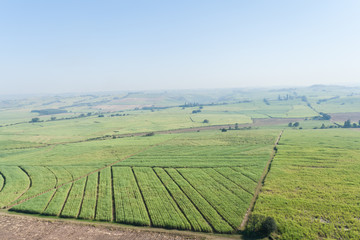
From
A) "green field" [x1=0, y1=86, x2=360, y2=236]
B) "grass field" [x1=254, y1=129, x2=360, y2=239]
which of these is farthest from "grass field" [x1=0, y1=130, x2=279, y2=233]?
"grass field" [x1=254, y1=129, x2=360, y2=239]

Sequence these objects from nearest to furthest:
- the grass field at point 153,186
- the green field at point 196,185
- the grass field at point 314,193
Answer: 1. the grass field at point 314,193
2. the green field at point 196,185
3. the grass field at point 153,186

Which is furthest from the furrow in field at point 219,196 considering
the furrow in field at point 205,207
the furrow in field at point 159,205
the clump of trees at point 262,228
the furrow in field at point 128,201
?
the furrow in field at point 128,201

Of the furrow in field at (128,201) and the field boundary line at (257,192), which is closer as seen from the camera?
the field boundary line at (257,192)

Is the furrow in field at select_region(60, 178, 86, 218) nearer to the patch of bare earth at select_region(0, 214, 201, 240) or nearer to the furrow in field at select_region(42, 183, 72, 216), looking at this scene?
the furrow in field at select_region(42, 183, 72, 216)

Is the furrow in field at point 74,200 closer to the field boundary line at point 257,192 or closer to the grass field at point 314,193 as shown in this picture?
the field boundary line at point 257,192

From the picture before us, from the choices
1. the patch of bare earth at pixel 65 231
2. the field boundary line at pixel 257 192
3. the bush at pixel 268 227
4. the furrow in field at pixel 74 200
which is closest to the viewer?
the bush at pixel 268 227

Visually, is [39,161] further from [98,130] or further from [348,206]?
[348,206]
